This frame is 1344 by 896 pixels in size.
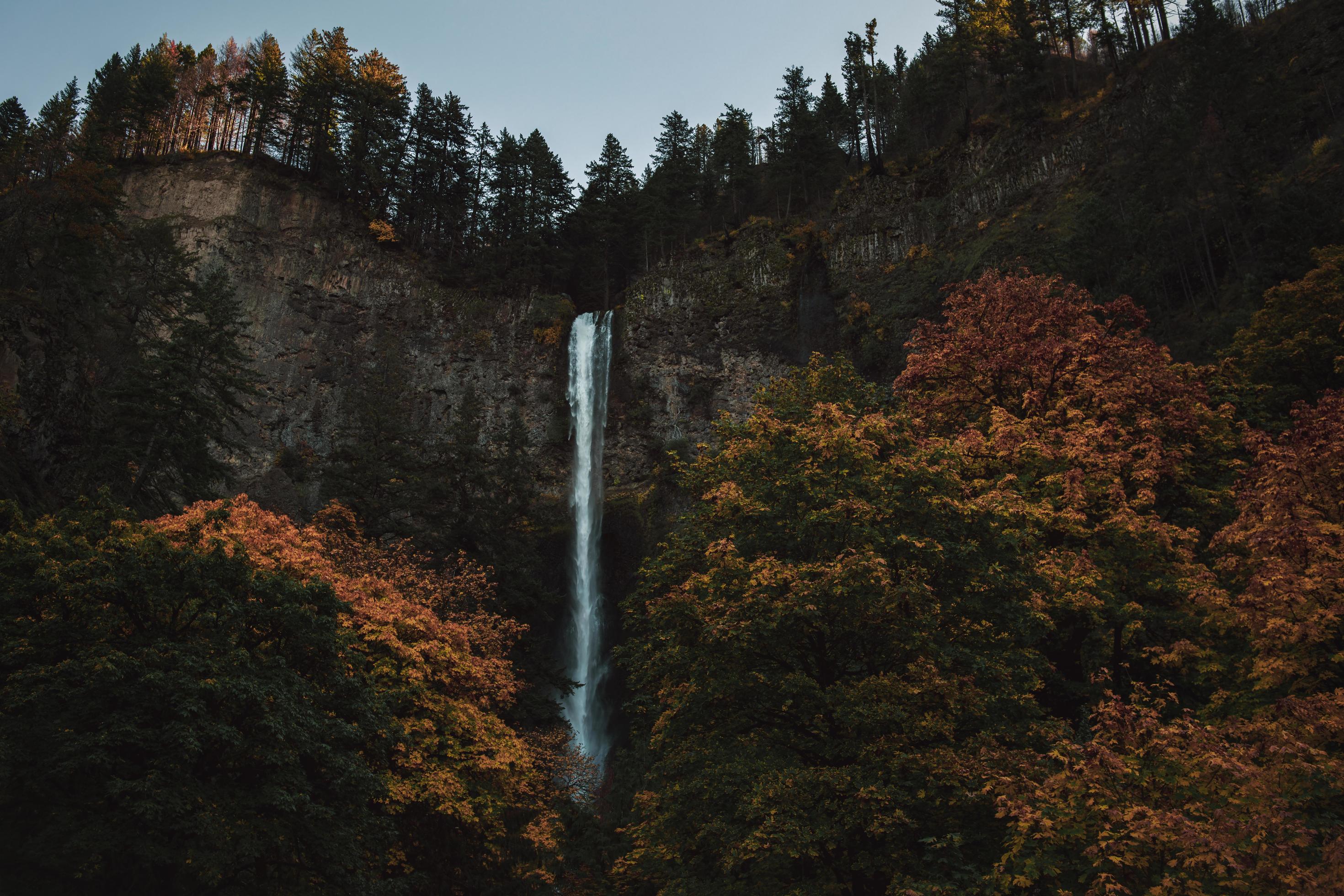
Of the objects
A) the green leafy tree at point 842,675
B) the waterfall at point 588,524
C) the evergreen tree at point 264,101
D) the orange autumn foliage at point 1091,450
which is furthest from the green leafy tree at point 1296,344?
the evergreen tree at point 264,101

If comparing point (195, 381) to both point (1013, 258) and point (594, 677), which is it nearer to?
point (594, 677)

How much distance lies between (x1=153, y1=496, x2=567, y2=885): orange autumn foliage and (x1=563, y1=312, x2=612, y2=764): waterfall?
11735 millimetres

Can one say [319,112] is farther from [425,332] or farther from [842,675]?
[842,675]

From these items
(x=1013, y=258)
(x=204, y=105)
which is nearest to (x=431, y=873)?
(x=1013, y=258)

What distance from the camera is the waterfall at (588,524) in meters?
36.5

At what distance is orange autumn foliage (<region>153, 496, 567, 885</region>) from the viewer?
16953 mm

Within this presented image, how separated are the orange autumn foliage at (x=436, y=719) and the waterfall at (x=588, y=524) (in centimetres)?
1173

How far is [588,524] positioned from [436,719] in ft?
83.7

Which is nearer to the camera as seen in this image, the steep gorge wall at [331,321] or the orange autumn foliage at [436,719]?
the orange autumn foliage at [436,719]

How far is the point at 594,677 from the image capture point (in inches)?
1476

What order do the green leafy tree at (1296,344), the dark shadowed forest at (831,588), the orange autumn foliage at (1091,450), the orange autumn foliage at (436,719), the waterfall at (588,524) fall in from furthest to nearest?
the waterfall at (588,524)
the green leafy tree at (1296,344)
the orange autumn foliage at (436,719)
the orange autumn foliage at (1091,450)
the dark shadowed forest at (831,588)

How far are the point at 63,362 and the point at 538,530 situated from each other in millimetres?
17727

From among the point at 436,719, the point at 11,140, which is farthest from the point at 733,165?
the point at 436,719

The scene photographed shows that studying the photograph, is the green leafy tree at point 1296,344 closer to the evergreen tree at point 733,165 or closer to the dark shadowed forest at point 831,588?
the dark shadowed forest at point 831,588
